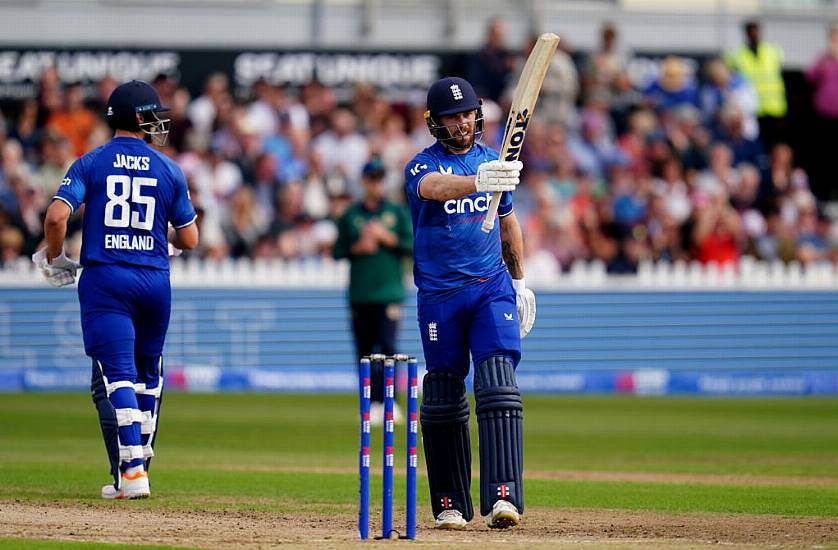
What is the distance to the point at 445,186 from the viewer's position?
8.52 m

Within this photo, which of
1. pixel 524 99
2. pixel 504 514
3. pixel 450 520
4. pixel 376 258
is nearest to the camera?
pixel 504 514

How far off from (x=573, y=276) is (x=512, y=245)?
1405 cm

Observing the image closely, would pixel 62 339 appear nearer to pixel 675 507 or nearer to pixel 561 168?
pixel 561 168

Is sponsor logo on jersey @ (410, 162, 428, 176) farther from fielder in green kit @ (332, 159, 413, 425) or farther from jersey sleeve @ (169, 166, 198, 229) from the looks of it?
fielder in green kit @ (332, 159, 413, 425)

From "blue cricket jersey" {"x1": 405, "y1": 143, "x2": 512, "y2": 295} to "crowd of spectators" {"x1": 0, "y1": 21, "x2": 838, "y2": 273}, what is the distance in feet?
44.9

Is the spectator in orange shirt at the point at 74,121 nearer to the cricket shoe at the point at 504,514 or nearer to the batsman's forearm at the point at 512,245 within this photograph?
the batsman's forearm at the point at 512,245

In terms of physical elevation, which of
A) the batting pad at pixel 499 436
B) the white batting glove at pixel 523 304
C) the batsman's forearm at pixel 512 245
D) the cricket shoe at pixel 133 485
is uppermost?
the batsman's forearm at pixel 512 245

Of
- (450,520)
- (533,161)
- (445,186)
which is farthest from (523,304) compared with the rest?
(533,161)

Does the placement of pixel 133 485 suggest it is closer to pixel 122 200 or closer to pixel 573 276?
pixel 122 200

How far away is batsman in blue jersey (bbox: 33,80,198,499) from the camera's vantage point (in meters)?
9.84

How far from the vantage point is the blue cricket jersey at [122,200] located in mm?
9906

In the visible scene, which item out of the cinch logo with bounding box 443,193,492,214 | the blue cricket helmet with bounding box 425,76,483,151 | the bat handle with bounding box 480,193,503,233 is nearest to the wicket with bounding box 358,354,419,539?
the bat handle with bounding box 480,193,503,233

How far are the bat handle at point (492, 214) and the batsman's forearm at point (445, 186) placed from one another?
0.19m

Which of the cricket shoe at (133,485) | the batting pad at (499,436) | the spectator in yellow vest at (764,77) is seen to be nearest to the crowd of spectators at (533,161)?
the spectator in yellow vest at (764,77)
